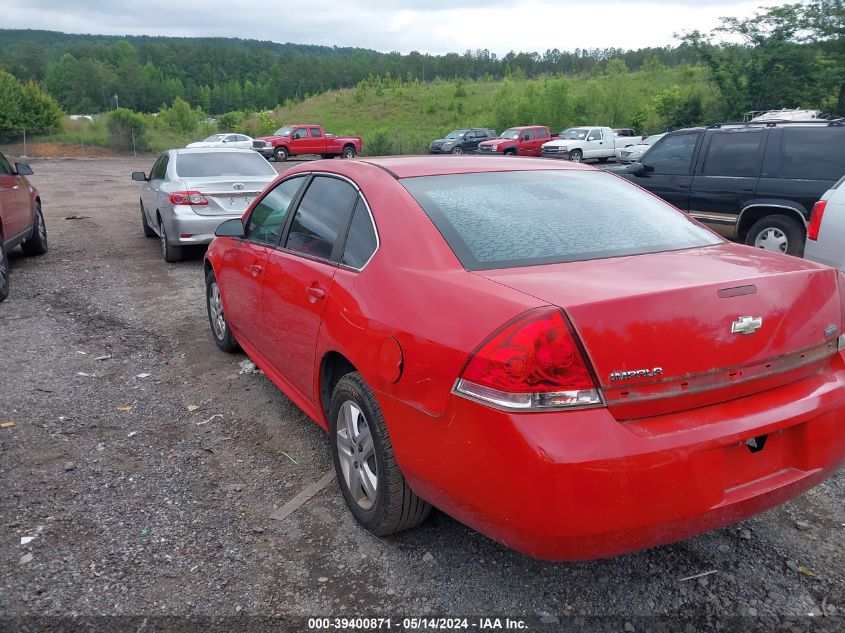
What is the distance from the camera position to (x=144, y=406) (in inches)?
186

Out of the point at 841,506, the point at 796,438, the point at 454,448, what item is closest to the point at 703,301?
the point at 796,438

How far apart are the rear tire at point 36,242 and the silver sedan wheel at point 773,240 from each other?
9877 mm

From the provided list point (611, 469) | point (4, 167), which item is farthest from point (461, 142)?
point (611, 469)

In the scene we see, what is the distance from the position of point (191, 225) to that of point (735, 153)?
23.8 feet

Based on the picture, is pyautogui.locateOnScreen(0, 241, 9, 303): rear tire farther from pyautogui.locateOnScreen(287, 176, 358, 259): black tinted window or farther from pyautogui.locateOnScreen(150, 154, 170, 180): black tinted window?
pyautogui.locateOnScreen(287, 176, 358, 259): black tinted window

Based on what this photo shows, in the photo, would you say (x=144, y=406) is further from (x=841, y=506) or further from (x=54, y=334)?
(x=841, y=506)

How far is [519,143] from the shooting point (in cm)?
3462

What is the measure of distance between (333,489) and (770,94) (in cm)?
3915

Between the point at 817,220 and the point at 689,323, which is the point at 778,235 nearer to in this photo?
the point at 817,220

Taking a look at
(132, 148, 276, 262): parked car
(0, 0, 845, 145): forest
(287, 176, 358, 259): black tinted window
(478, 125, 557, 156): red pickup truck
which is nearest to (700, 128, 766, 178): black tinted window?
(132, 148, 276, 262): parked car

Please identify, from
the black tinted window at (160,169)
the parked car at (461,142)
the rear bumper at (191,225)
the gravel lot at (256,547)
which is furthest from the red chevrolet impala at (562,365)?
the parked car at (461,142)

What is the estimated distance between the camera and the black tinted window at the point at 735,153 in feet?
29.4

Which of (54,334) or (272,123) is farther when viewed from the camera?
(272,123)

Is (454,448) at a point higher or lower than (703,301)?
lower
